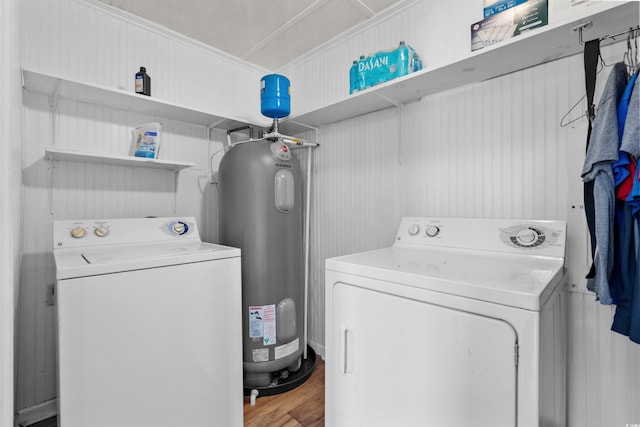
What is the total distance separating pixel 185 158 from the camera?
7.50 feet

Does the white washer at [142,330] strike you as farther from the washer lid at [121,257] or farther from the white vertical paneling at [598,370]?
the white vertical paneling at [598,370]

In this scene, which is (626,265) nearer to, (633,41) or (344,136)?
(633,41)

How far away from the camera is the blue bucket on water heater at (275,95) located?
200cm

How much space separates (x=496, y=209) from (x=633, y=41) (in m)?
0.84

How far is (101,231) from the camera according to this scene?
1632mm

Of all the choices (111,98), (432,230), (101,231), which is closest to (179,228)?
(101,231)

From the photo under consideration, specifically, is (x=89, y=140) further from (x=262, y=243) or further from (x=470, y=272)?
(x=470, y=272)

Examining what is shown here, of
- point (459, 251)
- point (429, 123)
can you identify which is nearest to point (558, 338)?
point (459, 251)

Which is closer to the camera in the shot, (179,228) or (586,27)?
(586,27)

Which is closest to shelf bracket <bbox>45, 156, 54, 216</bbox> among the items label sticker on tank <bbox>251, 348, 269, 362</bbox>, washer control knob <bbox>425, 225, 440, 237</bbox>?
label sticker on tank <bbox>251, 348, 269, 362</bbox>

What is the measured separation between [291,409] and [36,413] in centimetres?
145

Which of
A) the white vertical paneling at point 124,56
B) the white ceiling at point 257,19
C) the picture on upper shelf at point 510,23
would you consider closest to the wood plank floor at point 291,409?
the white vertical paneling at point 124,56

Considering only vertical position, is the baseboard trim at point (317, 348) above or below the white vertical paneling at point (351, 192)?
below

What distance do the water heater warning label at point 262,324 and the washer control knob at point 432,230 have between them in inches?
44.4
